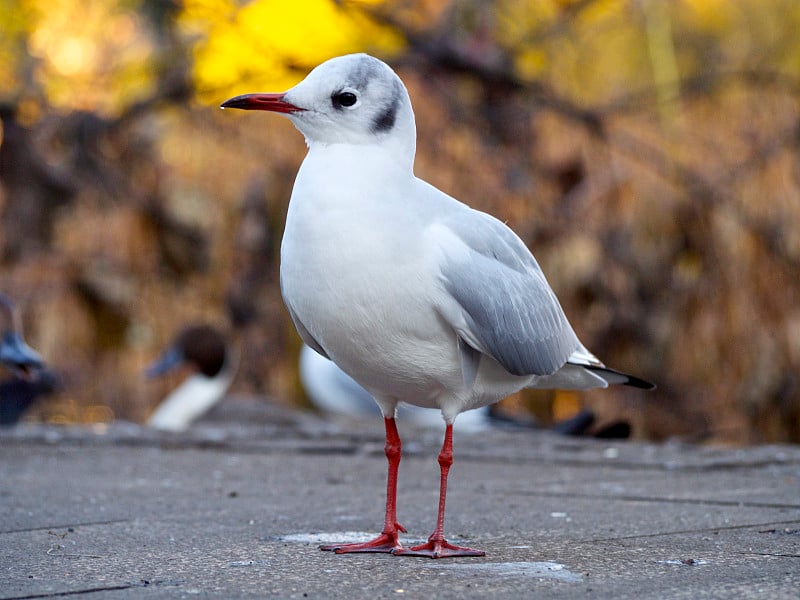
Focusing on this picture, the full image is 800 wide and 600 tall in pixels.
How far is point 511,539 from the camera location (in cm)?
325

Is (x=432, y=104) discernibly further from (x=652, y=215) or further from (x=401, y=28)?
(x=652, y=215)

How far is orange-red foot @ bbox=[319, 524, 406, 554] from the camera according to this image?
2.98 meters

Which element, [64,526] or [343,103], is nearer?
[343,103]

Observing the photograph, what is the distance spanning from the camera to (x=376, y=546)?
10.00ft

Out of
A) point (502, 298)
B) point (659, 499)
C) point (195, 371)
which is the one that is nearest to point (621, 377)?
point (659, 499)

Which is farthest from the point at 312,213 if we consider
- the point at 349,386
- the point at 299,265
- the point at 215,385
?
the point at 349,386

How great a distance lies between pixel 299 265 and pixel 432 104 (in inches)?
320

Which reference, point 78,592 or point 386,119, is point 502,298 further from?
point 78,592

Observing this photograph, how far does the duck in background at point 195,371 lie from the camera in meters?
8.98

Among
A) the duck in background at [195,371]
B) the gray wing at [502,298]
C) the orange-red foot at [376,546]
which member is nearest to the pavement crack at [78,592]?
the orange-red foot at [376,546]

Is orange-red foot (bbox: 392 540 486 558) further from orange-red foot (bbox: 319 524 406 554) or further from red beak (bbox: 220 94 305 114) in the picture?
red beak (bbox: 220 94 305 114)

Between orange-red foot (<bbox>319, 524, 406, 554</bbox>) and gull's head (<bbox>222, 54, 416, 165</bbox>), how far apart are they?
1030 millimetres

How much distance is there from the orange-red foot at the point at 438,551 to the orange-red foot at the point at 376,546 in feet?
0.10

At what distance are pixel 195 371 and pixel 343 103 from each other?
6698 millimetres
